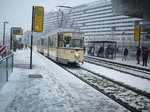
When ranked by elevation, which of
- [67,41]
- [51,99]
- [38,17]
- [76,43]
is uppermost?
[38,17]

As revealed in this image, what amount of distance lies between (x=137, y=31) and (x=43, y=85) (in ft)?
74.9

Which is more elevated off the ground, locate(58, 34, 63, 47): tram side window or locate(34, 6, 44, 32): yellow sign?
locate(34, 6, 44, 32): yellow sign

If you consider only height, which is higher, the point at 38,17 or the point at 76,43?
the point at 38,17

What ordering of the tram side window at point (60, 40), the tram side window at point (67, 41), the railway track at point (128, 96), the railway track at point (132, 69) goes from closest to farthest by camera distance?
the railway track at point (128, 96) → the railway track at point (132, 69) → the tram side window at point (67, 41) → the tram side window at point (60, 40)

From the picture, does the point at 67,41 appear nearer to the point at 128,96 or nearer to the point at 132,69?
the point at 132,69

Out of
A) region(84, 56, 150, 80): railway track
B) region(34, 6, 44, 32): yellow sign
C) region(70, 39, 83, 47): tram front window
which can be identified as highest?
region(34, 6, 44, 32): yellow sign

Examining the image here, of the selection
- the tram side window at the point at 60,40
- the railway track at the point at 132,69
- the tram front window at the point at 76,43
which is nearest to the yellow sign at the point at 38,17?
the tram side window at the point at 60,40

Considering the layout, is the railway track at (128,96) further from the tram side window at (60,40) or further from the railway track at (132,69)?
the tram side window at (60,40)

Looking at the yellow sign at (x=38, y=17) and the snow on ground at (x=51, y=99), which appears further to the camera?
the yellow sign at (x=38, y=17)

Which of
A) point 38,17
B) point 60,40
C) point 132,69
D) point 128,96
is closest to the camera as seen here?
point 128,96

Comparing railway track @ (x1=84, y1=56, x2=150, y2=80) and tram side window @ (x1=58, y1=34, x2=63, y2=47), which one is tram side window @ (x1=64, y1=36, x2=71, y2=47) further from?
railway track @ (x1=84, y1=56, x2=150, y2=80)

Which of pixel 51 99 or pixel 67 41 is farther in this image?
pixel 67 41

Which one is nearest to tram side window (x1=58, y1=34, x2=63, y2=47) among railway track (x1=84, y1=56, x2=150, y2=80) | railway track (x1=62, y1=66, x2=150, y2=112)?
railway track (x1=84, y1=56, x2=150, y2=80)

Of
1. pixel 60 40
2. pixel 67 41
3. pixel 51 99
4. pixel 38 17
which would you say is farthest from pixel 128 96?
pixel 60 40
